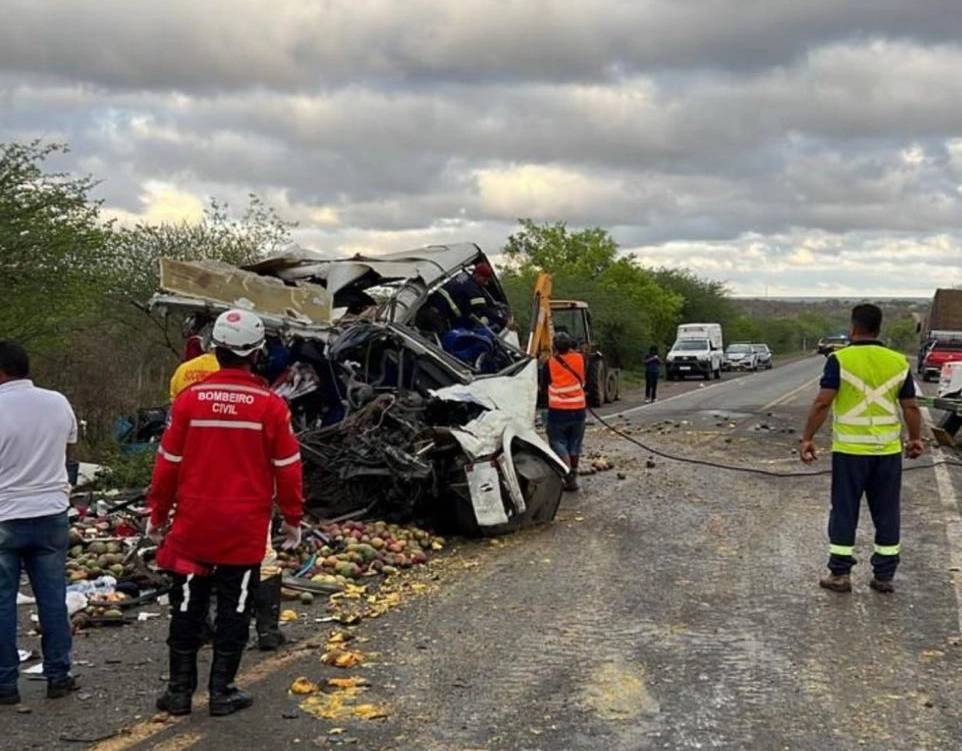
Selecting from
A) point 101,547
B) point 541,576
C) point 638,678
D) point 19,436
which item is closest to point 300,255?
point 101,547

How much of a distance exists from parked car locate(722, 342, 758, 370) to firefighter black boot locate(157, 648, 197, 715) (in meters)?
49.1

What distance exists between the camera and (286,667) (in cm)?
539

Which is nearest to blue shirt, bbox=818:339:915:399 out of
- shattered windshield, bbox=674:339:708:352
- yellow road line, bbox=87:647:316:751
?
yellow road line, bbox=87:647:316:751

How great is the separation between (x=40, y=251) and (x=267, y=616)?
10659 mm

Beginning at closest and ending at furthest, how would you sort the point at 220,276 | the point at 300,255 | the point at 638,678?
the point at 638,678 < the point at 220,276 < the point at 300,255

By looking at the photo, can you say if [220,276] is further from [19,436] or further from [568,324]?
[568,324]

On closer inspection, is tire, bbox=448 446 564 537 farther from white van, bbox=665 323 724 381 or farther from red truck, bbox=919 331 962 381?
red truck, bbox=919 331 962 381

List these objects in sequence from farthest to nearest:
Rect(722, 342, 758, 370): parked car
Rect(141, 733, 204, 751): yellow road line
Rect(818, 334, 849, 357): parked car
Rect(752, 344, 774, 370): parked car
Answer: Rect(752, 344, 774, 370): parked car < Rect(722, 342, 758, 370): parked car < Rect(818, 334, 849, 357): parked car < Rect(141, 733, 204, 751): yellow road line

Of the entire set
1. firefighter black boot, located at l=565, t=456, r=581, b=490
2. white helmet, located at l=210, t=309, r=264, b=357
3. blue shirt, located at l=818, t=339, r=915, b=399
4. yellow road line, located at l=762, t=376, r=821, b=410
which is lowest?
yellow road line, located at l=762, t=376, r=821, b=410

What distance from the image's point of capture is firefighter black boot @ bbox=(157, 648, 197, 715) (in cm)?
468

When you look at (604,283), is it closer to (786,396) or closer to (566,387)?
(786,396)

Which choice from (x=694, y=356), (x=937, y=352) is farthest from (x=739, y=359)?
(x=937, y=352)

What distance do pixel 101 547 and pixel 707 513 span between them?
546 centimetres

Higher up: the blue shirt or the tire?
the blue shirt
